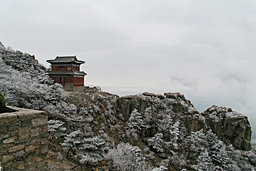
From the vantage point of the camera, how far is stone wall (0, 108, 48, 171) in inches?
185

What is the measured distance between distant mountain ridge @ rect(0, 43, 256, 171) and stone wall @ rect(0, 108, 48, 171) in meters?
8.70

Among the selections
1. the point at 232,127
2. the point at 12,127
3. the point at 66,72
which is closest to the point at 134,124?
the point at 66,72

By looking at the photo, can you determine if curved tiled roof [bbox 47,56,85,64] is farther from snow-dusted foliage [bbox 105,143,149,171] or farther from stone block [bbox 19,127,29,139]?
stone block [bbox 19,127,29,139]

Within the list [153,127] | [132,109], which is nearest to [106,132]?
[132,109]

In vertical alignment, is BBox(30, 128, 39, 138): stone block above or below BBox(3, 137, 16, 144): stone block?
above

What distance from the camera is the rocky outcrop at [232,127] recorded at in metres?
32.5

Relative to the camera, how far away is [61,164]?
12055 mm

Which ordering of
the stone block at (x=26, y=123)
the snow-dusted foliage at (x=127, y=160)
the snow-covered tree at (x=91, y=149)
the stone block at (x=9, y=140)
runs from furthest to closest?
the snow-dusted foliage at (x=127, y=160), the snow-covered tree at (x=91, y=149), the stone block at (x=26, y=123), the stone block at (x=9, y=140)

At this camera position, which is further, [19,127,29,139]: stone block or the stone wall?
[19,127,29,139]: stone block

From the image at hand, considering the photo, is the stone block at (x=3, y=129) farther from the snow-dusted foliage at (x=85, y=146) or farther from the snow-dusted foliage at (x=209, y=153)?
the snow-dusted foliage at (x=209, y=153)

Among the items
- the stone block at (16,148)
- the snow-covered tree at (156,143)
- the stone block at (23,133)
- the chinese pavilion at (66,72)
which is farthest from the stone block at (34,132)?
the chinese pavilion at (66,72)

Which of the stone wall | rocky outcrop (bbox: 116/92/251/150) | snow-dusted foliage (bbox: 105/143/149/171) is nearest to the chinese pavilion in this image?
rocky outcrop (bbox: 116/92/251/150)

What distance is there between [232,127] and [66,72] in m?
35.3

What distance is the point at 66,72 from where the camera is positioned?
29266 millimetres
